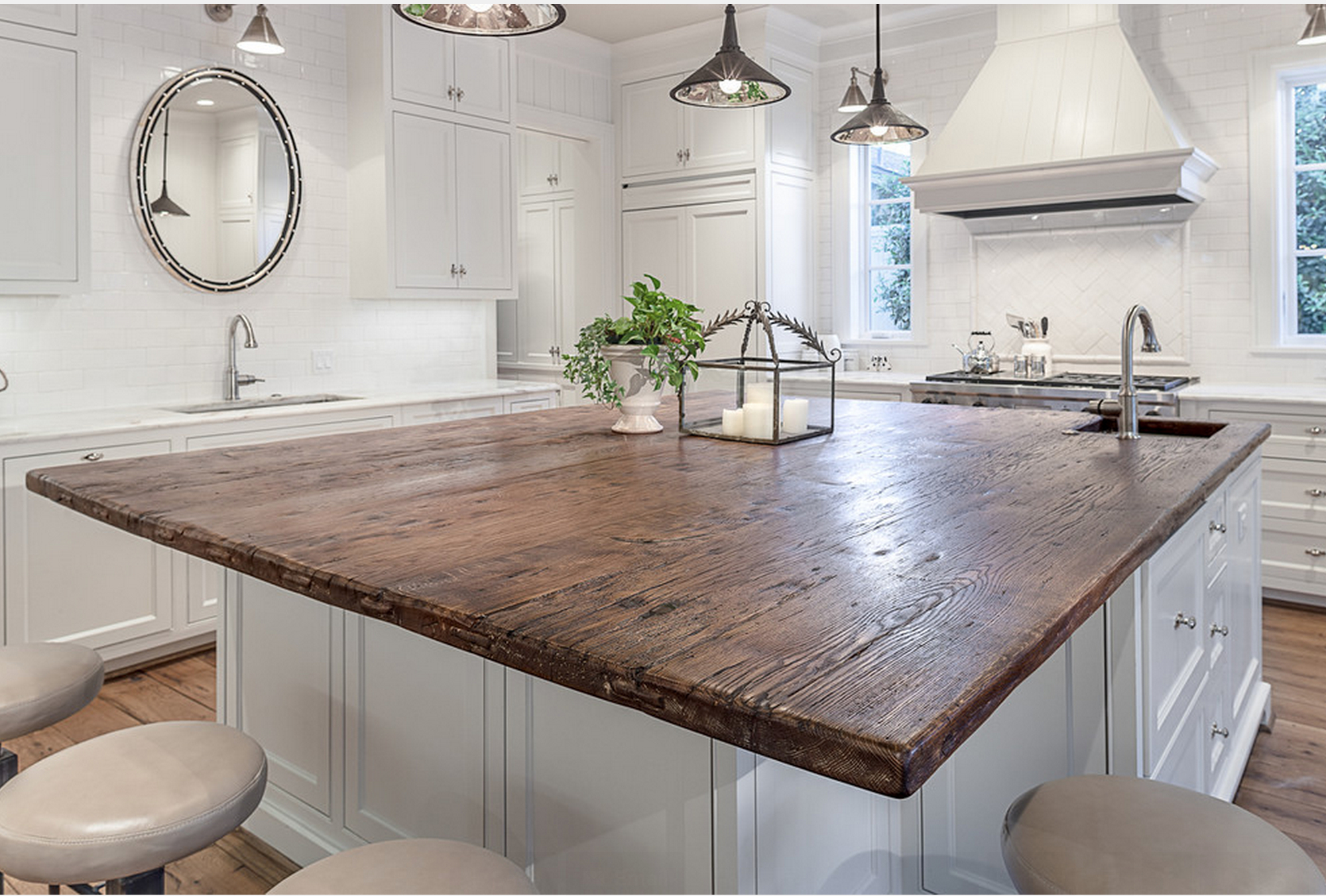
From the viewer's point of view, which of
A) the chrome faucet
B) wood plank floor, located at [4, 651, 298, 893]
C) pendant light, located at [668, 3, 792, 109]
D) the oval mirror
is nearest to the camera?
wood plank floor, located at [4, 651, 298, 893]

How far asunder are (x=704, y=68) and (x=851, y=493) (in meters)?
1.81

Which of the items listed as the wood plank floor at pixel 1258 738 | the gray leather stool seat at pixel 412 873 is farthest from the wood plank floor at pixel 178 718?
the gray leather stool seat at pixel 412 873

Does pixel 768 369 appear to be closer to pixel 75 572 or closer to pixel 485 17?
pixel 485 17

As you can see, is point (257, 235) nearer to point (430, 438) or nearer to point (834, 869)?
point (430, 438)

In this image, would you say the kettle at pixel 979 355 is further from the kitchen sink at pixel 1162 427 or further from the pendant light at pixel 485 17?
the pendant light at pixel 485 17

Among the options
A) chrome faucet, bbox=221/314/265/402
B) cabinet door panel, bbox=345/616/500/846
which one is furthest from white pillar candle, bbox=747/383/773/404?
chrome faucet, bbox=221/314/265/402

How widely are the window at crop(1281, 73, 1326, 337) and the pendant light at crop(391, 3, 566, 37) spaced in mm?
4079

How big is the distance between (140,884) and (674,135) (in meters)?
5.15

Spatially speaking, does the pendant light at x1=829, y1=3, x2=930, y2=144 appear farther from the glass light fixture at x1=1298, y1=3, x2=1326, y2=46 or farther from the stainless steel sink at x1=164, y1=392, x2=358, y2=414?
the stainless steel sink at x1=164, y1=392, x2=358, y2=414

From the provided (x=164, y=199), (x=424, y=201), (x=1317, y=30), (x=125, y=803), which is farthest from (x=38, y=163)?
(x=1317, y=30)

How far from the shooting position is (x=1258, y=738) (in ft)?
9.52

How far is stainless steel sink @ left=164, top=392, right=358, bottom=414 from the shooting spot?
4.01 m

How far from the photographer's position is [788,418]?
98.0 inches

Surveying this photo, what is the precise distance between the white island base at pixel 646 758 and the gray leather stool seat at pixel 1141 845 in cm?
30
